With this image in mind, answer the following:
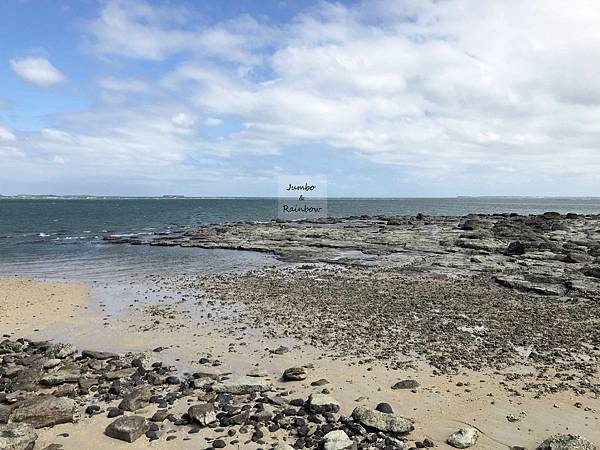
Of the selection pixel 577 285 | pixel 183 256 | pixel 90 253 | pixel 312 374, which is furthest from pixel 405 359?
pixel 90 253

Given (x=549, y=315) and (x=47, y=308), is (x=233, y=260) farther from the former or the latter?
(x=549, y=315)

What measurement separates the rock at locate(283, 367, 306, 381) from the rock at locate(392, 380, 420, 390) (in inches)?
86.9

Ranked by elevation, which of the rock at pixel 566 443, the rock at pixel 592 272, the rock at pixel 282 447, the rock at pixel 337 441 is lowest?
the rock at pixel 282 447

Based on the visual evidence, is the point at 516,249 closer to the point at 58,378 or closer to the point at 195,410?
the point at 195,410

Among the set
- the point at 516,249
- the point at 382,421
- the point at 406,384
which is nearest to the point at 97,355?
the point at 382,421

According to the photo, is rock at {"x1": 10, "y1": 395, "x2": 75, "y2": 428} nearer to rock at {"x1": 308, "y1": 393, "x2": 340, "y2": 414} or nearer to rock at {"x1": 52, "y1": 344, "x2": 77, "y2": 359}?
rock at {"x1": 52, "y1": 344, "x2": 77, "y2": 359}

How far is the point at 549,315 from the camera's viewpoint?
17156mm

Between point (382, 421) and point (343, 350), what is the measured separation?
473 cm

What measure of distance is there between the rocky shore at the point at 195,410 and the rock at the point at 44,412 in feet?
0.06

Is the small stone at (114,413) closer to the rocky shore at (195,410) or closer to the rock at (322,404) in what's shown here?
the rocky shore at (195,410)

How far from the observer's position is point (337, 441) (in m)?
8.11

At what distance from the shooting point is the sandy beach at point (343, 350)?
358 inches

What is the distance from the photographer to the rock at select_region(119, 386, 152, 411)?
31.6 feet

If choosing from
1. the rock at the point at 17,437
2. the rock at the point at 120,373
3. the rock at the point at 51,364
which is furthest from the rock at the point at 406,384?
the rock at the point at 51,364
